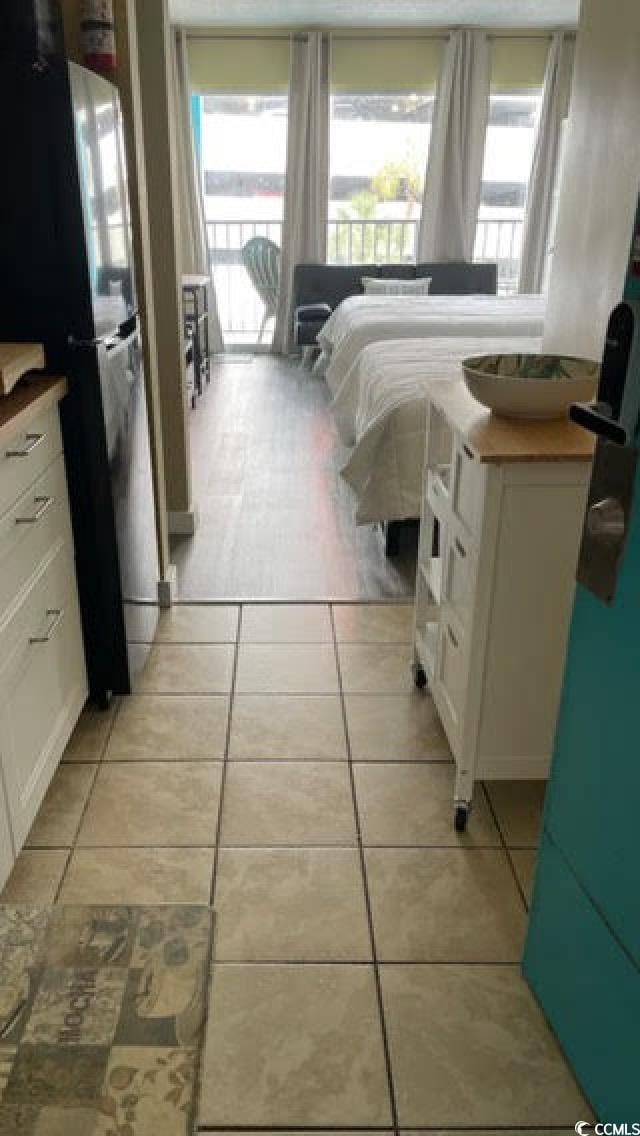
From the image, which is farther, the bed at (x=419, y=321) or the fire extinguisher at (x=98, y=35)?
the bed at (x=419, y=321)

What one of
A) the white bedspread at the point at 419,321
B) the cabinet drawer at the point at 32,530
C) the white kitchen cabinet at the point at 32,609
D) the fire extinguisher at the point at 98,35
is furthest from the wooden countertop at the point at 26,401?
the white bedspread at the point at 419,321

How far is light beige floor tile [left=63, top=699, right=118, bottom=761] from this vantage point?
2.12 metres

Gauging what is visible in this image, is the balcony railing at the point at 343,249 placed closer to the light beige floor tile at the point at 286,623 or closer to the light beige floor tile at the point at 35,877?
the light beige floor tile at the point at 286,623

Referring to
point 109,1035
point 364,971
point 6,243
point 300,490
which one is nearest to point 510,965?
point 364,971

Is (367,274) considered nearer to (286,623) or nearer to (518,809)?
(286,623)

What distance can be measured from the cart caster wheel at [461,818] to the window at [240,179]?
653cm

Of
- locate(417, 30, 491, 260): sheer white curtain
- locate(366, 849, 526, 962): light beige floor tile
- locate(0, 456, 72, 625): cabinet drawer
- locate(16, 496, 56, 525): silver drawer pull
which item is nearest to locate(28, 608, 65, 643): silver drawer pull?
locate(0, 456, 72, 625): cabinet drawer

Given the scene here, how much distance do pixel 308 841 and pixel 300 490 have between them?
2.41 meters

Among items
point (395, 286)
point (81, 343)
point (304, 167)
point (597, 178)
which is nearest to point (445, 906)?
point (81, 343)

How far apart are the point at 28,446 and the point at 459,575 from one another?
98 centimetres

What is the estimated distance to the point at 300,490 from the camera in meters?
4.04

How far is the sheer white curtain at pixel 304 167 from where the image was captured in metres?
6.72

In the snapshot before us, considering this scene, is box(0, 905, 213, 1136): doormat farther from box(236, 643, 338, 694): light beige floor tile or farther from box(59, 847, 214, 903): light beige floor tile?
box(236, 643, 338, 694): light beige floor tile

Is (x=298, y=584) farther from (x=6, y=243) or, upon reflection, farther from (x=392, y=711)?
(x=6, y=243)
